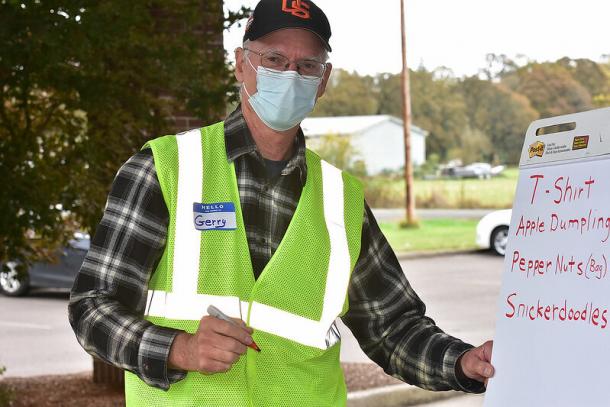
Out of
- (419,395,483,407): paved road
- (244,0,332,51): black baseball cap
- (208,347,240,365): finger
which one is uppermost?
(244,0,332,51): black baseball cap

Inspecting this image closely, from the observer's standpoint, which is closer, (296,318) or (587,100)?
(296,318)

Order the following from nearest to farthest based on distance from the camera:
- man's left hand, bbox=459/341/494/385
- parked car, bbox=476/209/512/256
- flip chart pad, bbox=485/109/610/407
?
flip chart pad, bbox=485/109/610/407 → man's left hand, bbox=459/341/494/385 → parked car, bbox=476/209/512/256

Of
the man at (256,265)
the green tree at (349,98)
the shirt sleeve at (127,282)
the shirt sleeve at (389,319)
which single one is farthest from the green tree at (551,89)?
the shirt sleeve at (127,282)

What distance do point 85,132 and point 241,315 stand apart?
4199mm

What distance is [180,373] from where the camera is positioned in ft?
8.27

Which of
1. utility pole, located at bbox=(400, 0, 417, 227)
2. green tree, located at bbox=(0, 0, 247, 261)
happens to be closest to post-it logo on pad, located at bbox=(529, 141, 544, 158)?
green tree, located at bbox=(0, 0, 247, 261)

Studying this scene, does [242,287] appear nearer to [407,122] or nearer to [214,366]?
[214,366]

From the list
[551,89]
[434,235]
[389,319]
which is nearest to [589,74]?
[551,89]

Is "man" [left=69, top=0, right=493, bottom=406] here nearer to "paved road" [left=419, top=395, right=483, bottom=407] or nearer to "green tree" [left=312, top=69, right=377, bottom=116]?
"paved road" [left=419, top=395, right=483, bottom=407]

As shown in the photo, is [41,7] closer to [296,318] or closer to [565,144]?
[296,318]

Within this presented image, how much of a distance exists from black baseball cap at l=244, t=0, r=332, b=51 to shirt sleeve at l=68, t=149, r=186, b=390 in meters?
0.44

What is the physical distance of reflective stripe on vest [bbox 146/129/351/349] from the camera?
8.57 feet

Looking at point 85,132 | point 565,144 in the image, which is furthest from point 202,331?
point 85,132

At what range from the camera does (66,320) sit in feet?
49.1
